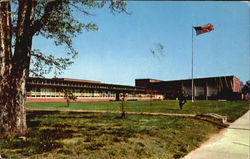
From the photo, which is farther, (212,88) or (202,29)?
(212,88)

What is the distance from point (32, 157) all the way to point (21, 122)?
2648 millimetres

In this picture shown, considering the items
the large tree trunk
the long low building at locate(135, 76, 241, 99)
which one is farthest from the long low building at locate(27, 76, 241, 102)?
the large tree trunk

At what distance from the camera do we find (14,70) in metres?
6.31

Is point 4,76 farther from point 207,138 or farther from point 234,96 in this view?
point 234,96

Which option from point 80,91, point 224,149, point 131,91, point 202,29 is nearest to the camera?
point 224,149

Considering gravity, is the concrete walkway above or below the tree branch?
below

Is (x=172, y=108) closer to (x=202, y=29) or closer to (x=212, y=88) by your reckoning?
(x=202, y=29)

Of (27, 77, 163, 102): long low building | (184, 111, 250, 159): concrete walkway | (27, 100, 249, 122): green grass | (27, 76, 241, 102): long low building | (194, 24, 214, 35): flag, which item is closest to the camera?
(184, 111, 250, 159): concrete walkway

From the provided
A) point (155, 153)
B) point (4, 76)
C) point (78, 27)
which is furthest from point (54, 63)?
point (155, 153)

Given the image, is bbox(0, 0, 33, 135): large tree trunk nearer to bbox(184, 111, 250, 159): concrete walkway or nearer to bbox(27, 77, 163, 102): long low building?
bbox(184, 111, 250, 159): concrete walkway

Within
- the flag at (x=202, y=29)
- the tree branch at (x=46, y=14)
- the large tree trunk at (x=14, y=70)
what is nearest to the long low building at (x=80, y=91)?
the flag at (x=202, y=29)

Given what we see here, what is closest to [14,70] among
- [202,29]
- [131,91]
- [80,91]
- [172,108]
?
[172,108]

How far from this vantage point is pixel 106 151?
191 inches

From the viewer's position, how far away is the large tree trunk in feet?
19.6
